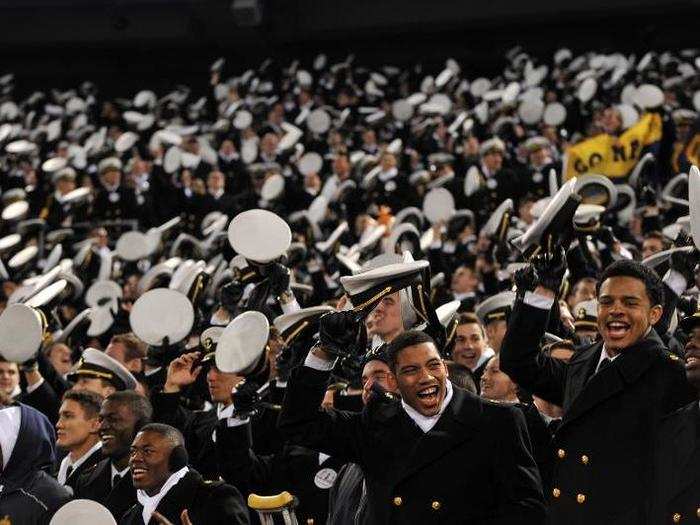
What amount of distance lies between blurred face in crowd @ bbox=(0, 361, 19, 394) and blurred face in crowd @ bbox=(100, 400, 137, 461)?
1.26 m

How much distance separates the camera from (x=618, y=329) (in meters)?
3.73

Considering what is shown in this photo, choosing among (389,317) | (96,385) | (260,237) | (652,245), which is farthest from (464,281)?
(389,317)

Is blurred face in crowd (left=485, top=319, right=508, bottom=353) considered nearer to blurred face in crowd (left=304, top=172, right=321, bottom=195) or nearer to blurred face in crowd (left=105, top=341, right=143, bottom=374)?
blurred face in crowd (left=105, top=341, right=143, bottom=374)

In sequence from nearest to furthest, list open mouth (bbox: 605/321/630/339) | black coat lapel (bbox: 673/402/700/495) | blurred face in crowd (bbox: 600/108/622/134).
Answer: black coat lapel (bbox: 673/402/700/495) → open mouth (bbox: 605/321/630/339) → blurred face in crowd (bbox: 600/108/622/134)

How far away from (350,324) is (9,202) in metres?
9.72

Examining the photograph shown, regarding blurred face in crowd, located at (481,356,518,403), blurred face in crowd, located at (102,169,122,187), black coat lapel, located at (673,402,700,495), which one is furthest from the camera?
blurred face in crowd, located at (102,169,122,187)

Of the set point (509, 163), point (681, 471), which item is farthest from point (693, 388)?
point (509, 163)

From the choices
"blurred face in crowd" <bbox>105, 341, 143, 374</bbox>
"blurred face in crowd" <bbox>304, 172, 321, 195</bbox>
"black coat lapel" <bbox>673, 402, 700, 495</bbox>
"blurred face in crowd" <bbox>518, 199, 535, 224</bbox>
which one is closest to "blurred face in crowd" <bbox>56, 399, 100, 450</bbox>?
"blurred face in crowd" <bbox>105, 341, 143, 374</bbox>

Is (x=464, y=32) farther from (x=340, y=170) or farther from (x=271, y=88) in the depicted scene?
(x=340, y=170)

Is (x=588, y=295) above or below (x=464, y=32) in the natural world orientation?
above

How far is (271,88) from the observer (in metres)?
17.7

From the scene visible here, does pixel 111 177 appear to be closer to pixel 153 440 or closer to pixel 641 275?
pixel 153 440

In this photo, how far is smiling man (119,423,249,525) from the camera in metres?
4.51

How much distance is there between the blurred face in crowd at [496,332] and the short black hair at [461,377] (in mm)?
1501
